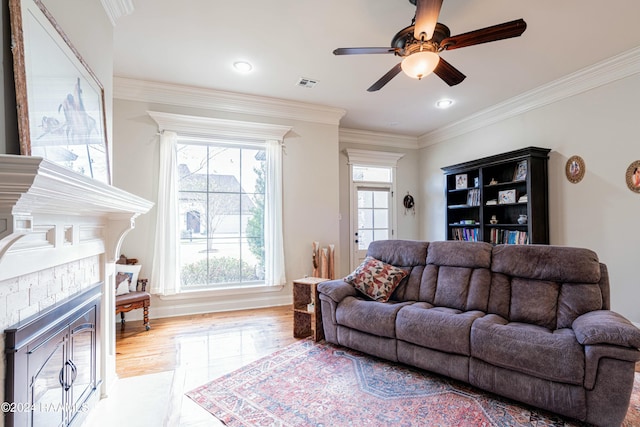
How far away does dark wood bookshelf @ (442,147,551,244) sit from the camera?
3.79m

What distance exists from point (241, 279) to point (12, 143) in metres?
3.31

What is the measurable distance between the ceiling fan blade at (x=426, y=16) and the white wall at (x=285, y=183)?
2.61m

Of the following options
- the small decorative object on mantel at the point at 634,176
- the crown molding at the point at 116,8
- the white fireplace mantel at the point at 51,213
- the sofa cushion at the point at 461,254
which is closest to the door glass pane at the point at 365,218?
the sofa cushion at the point at 461,254

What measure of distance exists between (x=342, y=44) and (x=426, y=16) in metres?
1.22

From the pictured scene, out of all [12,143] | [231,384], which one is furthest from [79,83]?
[231,384]

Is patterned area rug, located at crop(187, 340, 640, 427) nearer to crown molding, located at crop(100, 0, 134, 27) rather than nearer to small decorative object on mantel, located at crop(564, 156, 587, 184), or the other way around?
small decorative object on mantel, located at crop(564, 156, 587, 184)

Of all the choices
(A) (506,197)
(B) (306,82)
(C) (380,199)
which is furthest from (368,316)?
(C) (380,199)

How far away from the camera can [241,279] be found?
421 cm

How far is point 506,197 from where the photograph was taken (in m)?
4.21

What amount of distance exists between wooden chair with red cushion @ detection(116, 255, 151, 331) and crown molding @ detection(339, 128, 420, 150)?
3.81 meters

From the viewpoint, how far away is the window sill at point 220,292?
382 centimetres

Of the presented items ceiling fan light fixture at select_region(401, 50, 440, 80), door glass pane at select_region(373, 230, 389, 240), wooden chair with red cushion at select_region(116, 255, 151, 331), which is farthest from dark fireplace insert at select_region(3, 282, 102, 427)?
door glass pane at select_region(373, 230, 389, 240)

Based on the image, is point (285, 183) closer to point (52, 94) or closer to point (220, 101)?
point (220, 101)

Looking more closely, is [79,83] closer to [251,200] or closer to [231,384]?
[231,384]
